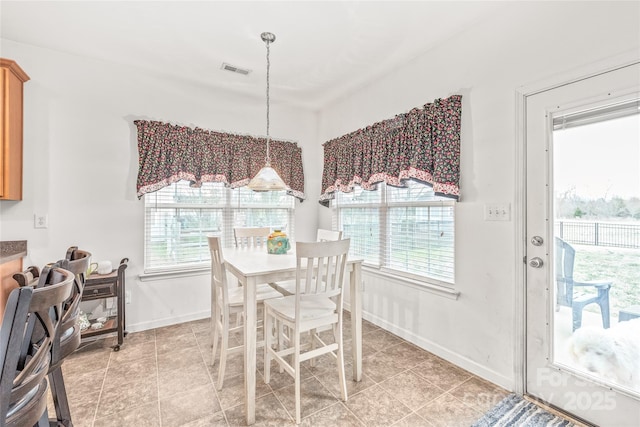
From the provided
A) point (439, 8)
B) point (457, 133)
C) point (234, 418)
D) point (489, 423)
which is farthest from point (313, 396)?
point (439, 8)

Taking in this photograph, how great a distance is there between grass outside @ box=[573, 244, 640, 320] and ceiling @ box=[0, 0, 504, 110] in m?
1.75

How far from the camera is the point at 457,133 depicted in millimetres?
2291

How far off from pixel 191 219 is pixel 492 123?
3.01 metres

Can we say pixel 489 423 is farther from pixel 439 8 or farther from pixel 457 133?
pixel 439 8

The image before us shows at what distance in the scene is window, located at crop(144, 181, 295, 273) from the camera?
3117mm

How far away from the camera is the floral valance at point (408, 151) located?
229cm

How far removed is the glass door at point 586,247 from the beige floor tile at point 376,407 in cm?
90

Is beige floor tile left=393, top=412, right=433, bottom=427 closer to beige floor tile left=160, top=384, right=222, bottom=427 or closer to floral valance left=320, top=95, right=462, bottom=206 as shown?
beige floor tile left=160, top=384, right=222, bottom=427

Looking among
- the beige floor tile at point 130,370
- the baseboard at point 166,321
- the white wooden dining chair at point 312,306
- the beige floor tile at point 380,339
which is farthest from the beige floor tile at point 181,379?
the beige floor tile at point 380,339

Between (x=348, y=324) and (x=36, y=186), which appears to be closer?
(x=36, y=186)

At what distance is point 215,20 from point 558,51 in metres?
2.32

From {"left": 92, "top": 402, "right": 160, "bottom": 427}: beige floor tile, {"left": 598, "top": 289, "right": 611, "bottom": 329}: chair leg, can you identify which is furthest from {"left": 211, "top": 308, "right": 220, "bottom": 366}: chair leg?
{"left": 598, "top": 289, "right": 611, "bottom": 329}: chair leg

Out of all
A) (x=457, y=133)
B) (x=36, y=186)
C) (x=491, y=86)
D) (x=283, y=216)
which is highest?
(x=491, y=86)

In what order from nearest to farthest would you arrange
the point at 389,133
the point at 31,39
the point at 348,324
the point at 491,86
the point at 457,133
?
the point at 491,86 < the point at 457,133 < the point at 31,39 < the point at 389,133 < the point at 348,324
